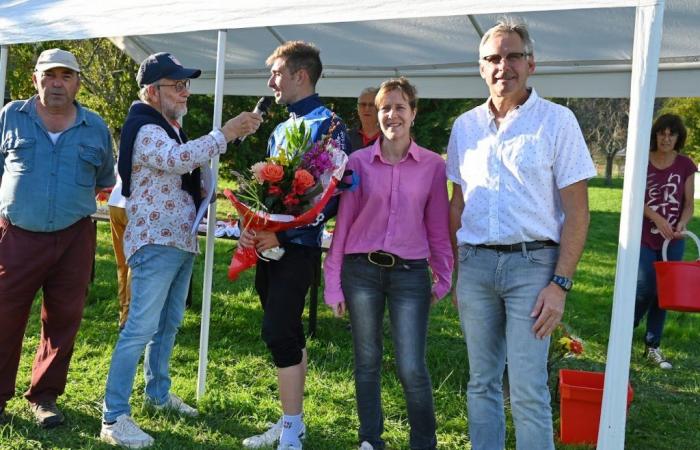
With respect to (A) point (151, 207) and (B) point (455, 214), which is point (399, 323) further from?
(A) point (151, 207)

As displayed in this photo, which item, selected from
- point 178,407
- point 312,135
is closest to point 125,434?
point 178,407

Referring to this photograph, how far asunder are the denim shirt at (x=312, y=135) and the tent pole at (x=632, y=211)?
4.09 feet

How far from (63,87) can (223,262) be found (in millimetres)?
5169

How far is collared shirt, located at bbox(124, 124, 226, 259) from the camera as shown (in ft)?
11.2

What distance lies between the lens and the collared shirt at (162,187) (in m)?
3.41

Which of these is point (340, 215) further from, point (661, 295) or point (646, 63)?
point (661, 295)

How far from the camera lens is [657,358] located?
5504mm

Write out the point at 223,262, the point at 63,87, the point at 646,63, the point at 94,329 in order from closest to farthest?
1. the point at 646,63
2. the point at 63,87
3. the point at 94,329
4. the point at 223,262

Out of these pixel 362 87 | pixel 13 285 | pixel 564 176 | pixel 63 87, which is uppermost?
pixel 362 87

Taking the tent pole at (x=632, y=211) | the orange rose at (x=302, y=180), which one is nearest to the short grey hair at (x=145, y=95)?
the orange rose at (x=302, y=180)

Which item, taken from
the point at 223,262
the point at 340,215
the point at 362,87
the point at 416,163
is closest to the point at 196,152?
the point at 340,215

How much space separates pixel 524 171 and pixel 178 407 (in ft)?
7.82

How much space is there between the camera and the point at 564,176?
2646 mm

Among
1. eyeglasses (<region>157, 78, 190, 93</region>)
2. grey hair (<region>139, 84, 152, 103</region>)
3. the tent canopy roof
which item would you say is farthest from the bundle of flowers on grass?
grey hair (<region>139, 84, 152, 103</region>)
